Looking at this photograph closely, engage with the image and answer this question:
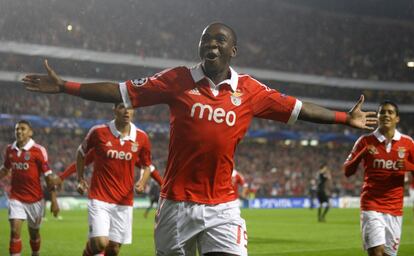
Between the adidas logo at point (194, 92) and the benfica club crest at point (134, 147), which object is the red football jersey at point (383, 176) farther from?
the adidas logo at point (194, 92)

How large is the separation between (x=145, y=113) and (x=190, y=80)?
41583 mm

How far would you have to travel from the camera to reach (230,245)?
5.16m

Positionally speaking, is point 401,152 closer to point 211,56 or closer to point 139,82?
point 211,56

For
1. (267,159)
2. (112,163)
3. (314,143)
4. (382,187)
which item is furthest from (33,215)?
(314,143)

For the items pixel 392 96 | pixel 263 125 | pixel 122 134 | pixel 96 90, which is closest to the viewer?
pixel 96 90

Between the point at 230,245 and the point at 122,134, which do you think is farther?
the point at 122,134

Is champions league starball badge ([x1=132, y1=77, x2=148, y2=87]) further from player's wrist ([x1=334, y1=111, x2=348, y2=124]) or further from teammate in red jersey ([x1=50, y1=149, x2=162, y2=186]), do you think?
teammate in red jersey ([x1=50, y1=149, x2=162, y2=186])

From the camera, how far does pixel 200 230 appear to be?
520 cm

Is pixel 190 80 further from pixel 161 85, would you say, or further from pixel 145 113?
pixel 145 113

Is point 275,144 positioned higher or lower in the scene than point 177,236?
higher

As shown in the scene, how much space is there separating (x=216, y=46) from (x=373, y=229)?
477 centimetres

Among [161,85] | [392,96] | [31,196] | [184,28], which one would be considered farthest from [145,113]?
[161,85]

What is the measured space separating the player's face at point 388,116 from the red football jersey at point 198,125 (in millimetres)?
4361

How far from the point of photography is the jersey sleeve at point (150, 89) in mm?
5250
